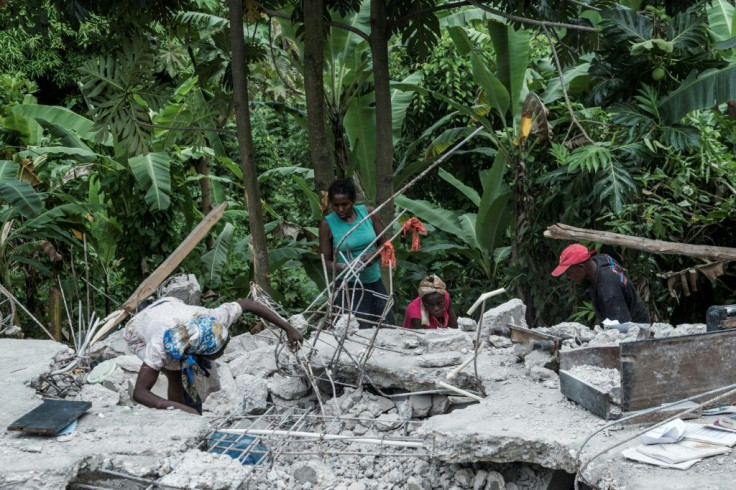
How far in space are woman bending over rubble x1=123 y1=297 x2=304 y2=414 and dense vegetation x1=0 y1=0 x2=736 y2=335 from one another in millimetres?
1952

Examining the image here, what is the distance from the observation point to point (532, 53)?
401 inches

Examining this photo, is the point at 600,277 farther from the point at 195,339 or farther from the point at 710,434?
the point at 195,339

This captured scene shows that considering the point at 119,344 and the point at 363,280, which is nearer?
the point at 363,280

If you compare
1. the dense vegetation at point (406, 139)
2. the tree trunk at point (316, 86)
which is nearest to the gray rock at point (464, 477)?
the dense vegetation at point (406, 139)

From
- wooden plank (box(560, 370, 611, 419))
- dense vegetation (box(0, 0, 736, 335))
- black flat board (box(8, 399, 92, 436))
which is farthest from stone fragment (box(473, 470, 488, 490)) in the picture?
dense vegetation (box(0, 0, 736, 335))

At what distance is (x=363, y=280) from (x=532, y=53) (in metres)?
5.02

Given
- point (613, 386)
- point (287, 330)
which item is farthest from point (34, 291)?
point (613, 386)

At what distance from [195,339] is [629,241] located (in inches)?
118

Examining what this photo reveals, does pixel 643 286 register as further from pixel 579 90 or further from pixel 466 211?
pixel 466 211

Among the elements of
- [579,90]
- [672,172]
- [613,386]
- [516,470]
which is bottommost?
[516,470]

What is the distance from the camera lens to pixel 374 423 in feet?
16.9

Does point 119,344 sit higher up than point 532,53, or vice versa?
point 532,53

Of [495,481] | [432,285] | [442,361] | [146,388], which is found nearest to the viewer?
[495,481]

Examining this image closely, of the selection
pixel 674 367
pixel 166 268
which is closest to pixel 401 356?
pixel 674 367
